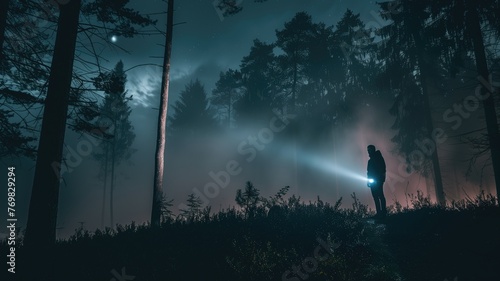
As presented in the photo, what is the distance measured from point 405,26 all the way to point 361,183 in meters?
22.2

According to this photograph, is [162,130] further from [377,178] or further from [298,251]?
[377,178]

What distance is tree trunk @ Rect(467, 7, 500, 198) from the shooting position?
10.4 meters

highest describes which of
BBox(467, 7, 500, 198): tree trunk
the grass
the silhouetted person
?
BBox(467, 7, 500, 198): tree trunk

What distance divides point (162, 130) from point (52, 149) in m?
4.90

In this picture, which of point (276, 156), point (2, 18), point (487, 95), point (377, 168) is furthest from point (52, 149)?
point (276, 156)

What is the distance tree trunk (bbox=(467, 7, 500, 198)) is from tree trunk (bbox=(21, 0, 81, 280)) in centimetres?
1351

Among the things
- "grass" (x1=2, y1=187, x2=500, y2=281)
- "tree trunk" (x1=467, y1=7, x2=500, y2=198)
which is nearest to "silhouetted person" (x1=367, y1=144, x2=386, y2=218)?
"grass" (x1=2, y1=187, x2=500, y2=281)

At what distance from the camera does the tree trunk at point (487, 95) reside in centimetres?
1035

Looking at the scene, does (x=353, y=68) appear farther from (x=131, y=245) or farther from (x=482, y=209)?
(x=131, y=245)

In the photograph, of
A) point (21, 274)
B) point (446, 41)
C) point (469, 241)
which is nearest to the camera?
point (21, 274)

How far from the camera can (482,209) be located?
7453 millimetres

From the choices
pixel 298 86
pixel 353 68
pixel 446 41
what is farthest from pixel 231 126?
pixel 446 41

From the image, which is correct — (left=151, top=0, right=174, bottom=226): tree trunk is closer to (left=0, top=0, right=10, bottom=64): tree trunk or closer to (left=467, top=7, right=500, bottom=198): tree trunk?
(left=0, top=0, right=10, bottom=64): tree trunk

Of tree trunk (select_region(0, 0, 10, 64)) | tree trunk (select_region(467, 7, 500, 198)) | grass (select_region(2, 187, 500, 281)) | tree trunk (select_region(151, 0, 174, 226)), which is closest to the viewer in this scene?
grass (select_region(2, 187, 500, 281))
